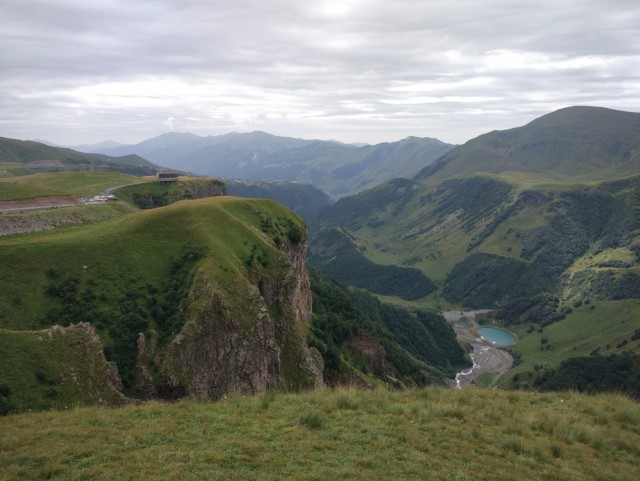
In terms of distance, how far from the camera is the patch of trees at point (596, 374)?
127 meters

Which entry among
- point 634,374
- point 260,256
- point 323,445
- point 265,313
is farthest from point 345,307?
point 323,445

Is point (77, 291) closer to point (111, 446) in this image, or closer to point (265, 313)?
point (265, 313)

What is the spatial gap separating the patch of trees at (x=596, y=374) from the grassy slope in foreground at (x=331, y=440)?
125298 millimetres

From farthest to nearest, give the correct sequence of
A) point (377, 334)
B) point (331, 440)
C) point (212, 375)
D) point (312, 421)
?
1. point (377, 334)
2. point (212, 375)
3. point (312, 421)
4. point (331, 440)

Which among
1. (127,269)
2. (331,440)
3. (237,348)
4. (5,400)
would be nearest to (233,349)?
(237,348)

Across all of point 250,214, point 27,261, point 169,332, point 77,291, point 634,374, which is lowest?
point 634,374

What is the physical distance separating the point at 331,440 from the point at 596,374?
148 m

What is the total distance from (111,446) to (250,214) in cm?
6583

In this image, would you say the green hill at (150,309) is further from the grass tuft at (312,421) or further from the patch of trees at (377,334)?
the grass tuft at (312,421)

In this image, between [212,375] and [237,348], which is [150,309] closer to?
[212,375]

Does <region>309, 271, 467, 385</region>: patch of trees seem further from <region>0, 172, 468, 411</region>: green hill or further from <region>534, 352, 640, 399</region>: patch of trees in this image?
<region>534, 352, 640, 399</region>: patch of trees

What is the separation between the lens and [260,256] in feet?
217

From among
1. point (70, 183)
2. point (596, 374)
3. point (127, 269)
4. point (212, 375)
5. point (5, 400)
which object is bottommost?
point (596, 374)

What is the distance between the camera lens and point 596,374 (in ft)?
440
